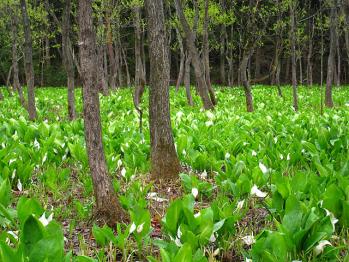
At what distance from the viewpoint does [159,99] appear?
542cm

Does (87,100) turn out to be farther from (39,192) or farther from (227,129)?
(227,129)

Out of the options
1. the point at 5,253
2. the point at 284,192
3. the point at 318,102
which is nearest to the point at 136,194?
the point at 284,192

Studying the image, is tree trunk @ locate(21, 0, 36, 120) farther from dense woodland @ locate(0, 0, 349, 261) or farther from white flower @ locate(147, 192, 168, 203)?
white flower @ locate(147, 192, 168, 203)

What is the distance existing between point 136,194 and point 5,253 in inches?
84.8

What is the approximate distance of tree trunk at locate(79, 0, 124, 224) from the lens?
3.70 m

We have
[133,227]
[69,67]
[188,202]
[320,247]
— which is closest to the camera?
[320,247]

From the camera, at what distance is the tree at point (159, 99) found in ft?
17.4

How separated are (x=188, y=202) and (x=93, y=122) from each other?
3.24ft

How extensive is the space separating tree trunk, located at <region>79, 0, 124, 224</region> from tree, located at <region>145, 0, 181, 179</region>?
62.8 inches

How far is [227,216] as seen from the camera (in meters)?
3.54

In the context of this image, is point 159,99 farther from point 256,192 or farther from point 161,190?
point 256,192

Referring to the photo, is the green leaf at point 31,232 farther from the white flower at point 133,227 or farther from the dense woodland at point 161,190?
the white flower at point 133,227

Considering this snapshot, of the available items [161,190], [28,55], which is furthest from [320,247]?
[28,55]

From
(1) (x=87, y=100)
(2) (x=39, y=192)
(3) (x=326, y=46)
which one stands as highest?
(3) (x=326, y=46)
